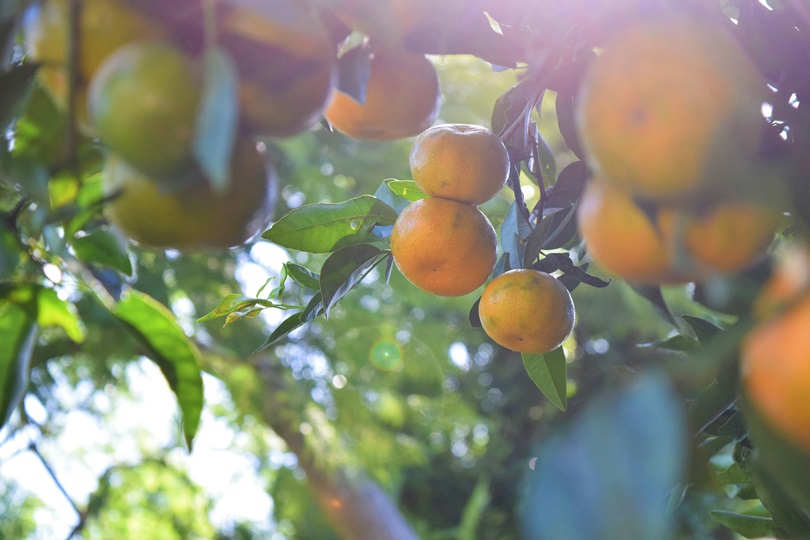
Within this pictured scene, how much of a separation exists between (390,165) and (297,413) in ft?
3.20

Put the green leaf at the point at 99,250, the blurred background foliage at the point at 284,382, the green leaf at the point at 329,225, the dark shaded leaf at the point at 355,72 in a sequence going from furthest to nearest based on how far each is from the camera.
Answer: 1. the blurred background foliage at the point at 284,382
2. the green leaf at the point at 329,225
3. the green leaf at the point at 99,250
4. the dark shaded leaf at the point at 355,72

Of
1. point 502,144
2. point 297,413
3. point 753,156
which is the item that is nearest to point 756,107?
point 753,156

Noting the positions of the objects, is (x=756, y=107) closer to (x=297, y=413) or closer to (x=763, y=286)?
(x=763, y=286)

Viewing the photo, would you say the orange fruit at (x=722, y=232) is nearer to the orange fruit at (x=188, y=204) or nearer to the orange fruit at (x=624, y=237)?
the orange fruit at (x=624, y=237)

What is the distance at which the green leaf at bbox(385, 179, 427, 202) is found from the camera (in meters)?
0.63

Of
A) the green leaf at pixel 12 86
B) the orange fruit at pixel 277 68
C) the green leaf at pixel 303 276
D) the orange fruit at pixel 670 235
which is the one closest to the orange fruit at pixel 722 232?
the orange fruit at pixel 670 235

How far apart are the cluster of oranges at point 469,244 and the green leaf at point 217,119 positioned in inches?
9.9

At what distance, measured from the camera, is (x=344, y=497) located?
2.84 metres

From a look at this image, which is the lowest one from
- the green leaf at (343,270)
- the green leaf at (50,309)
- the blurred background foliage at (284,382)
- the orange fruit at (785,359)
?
the blurred background foliage at (284,382)

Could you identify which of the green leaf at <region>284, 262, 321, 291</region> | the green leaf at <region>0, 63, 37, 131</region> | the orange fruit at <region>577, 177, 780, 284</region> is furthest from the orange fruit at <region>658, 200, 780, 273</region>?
the green leaf at <region>284, 262, 321, 291</region>

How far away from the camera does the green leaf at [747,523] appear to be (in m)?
0.58

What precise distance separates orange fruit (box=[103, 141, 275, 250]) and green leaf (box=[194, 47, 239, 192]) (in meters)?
0.04

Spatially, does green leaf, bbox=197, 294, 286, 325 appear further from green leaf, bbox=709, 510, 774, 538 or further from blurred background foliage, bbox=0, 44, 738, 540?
blurred background foliage, bbox=0, 44, 738, 540

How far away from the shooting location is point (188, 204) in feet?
0.91
